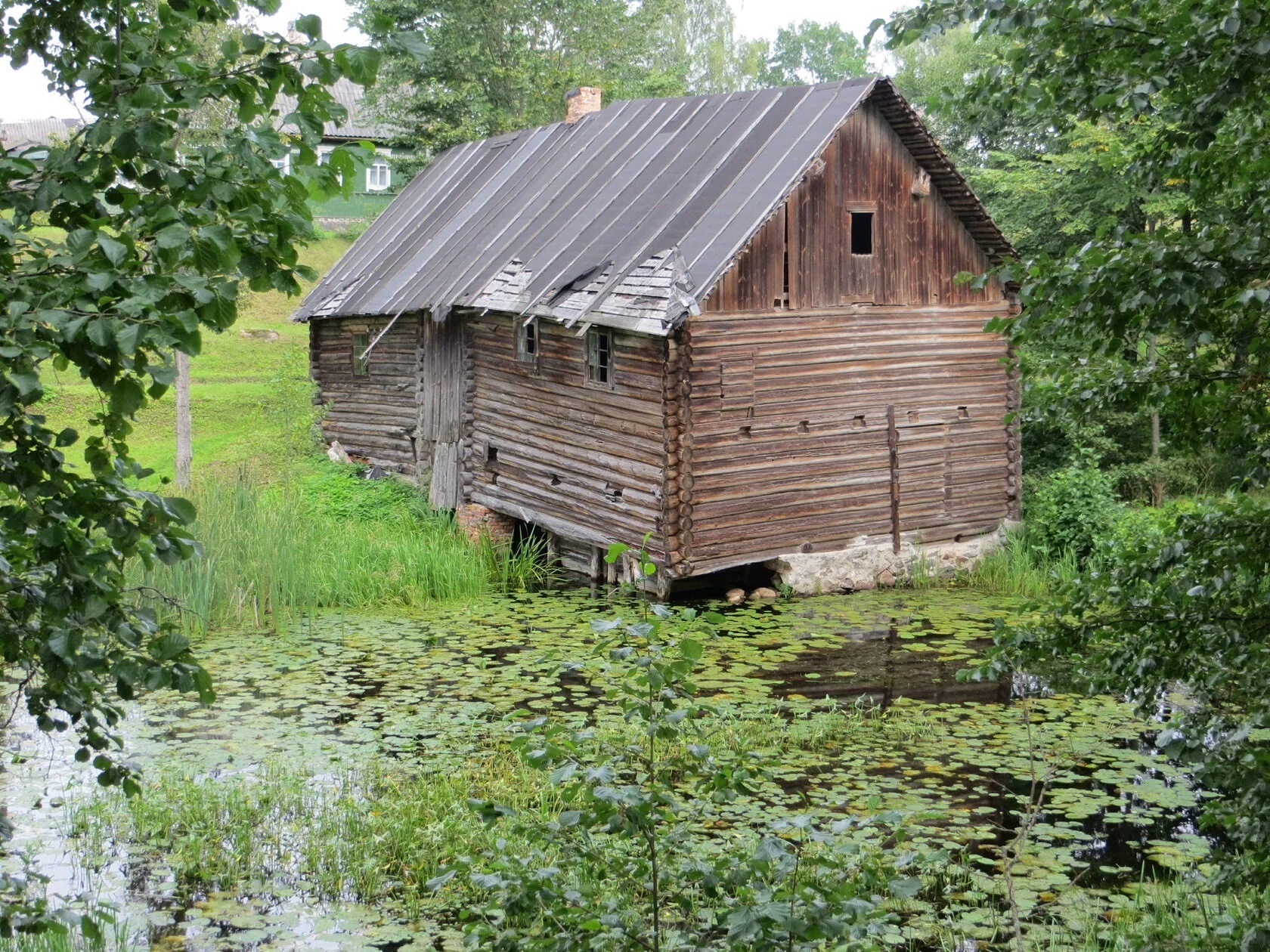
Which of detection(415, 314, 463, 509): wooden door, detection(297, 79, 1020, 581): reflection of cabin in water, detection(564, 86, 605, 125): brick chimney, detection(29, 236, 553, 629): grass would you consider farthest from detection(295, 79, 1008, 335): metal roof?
detection(29, 236, 553, 629): grass

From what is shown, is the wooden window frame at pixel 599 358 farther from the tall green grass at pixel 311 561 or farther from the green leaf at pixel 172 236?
the green leaf at pixel 172 236

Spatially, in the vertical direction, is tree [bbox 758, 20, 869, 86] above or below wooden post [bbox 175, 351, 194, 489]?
above

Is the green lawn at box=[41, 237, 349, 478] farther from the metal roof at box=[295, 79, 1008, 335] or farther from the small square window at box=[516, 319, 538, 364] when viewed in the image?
the small square window at box=[516, 319, 538, 364]

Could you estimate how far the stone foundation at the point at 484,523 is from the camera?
18.1m

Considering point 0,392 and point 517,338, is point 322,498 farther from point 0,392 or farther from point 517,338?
point 0,392

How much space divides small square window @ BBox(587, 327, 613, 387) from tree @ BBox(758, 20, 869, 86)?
46.1 metres

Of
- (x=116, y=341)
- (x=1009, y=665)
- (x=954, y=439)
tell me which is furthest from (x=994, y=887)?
(x=954, y=439)

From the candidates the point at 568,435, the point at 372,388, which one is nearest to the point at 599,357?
the point at 568,435

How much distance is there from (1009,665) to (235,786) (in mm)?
5733

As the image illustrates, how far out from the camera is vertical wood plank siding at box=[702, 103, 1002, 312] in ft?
50.9

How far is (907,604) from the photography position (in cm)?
1580

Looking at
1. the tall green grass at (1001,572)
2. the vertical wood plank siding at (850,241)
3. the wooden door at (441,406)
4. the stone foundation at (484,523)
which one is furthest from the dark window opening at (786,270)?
the wooden door at (441,406)

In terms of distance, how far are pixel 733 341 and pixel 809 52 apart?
166 ft

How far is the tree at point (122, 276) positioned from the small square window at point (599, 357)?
1227 cm
